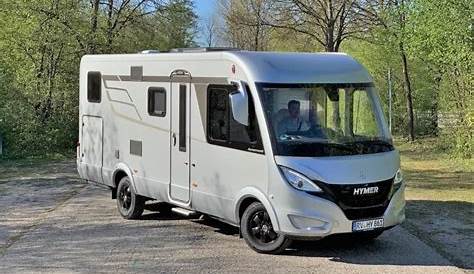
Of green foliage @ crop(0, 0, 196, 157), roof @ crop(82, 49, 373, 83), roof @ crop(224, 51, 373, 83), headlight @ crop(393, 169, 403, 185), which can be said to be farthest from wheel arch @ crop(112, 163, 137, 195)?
green foliage @ crop(0, 0, 196, 157)

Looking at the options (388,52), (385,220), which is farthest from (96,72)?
(388,52)

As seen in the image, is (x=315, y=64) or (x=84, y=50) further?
(x=84, y=50)

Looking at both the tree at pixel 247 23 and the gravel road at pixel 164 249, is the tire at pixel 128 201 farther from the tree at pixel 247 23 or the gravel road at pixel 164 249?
the tree at pixel 247 23

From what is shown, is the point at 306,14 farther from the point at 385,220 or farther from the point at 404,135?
the point at 385,220

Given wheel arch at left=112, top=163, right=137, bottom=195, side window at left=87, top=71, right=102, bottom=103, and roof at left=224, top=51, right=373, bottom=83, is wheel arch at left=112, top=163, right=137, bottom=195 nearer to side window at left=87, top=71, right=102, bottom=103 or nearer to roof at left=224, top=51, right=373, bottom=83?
side window at left=87, top=71, right=102, bottom=103

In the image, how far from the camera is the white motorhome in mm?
7449

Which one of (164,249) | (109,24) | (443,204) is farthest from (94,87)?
(109,24)

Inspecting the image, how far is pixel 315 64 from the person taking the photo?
8.17 m

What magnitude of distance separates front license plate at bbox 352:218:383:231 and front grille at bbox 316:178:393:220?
0.06 m

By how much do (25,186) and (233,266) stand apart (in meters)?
8.48

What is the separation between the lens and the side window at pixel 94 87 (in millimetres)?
11125

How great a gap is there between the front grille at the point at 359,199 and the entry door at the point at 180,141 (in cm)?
241

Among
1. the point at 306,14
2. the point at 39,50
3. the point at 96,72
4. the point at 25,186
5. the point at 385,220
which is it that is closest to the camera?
the point at 385,220

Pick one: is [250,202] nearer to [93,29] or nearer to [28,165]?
[28,165]
